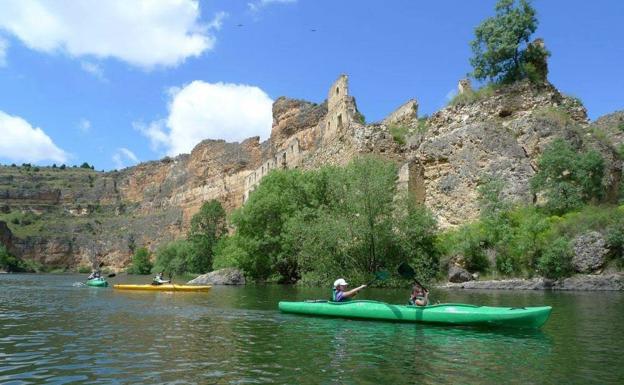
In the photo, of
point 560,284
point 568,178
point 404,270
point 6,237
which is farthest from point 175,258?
point 404,270

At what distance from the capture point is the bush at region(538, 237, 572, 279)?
23.8m

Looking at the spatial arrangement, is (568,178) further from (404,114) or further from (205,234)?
(205,234)

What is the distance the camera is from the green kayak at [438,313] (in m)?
11.4

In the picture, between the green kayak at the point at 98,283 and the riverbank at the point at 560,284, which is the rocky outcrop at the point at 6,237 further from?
the riverbank at the point at 560,284

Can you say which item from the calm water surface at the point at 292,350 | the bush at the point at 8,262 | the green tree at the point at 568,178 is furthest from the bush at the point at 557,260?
the bush at the point at 8,262

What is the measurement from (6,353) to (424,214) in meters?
22.0

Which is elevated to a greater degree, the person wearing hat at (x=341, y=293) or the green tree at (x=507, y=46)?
the green tree at (x=507, y=46)

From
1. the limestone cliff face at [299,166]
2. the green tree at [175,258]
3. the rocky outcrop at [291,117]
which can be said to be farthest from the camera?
the rocky outcrop at [291,117]

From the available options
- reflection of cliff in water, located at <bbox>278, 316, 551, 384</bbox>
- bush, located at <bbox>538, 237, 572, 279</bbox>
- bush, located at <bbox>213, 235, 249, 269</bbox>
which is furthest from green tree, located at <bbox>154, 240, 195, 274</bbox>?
reflection of cliff in water, located at <bbox>278, 316, 551, 384</bbox>

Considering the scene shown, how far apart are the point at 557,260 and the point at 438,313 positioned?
1427cm

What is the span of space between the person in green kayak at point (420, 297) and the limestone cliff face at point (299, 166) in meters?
18.1

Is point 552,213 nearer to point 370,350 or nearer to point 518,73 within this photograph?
point 518,73

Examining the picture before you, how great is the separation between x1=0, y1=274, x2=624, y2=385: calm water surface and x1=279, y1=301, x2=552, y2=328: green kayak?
0.22 m

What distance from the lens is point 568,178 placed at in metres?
27.5
